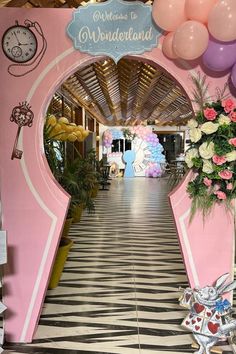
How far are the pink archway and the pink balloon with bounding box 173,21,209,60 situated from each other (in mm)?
280

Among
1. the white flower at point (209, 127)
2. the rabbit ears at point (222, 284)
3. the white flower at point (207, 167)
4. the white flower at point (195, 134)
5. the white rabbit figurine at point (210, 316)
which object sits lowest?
the white rabbit figurine at point (210, 316)

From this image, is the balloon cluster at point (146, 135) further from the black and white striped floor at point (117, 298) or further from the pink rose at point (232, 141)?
the pink rose at point (232, 141)

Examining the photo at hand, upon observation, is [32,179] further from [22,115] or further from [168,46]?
[168,46]

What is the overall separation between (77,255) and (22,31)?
3.44 meters

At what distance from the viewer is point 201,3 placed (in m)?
2.69

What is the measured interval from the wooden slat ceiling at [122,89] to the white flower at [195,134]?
Result: 73.9 inches

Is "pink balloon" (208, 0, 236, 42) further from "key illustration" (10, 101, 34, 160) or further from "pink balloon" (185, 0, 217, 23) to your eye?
"key illustration" (10, 101, 34, 160)

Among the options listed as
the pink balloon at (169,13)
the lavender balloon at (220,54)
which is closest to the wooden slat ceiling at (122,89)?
the pink balloon at (169,13)

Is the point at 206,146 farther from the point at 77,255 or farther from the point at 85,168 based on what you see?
the point at 85,168

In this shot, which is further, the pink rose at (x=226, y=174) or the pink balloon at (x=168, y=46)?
the pink balloon at (x=168, y=46)

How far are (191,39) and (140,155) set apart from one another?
18.0 m

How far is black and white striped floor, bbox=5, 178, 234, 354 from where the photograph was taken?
3186 mm

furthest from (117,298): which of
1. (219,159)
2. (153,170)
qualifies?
(153,170)

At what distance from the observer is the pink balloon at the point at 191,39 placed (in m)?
2.71
